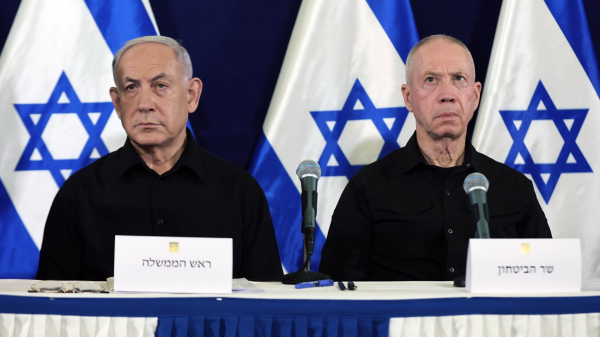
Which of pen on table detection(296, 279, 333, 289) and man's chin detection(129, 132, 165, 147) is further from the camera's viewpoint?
man's chin detection(129, 132, 165, 147)

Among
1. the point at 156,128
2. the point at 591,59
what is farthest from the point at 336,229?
the point at 591,59

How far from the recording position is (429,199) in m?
2.60

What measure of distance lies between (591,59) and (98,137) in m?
2.24

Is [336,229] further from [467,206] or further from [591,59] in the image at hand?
[591,59]

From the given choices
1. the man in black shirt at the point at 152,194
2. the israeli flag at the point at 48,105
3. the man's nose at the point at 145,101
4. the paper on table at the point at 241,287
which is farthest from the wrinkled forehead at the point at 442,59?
the paper on table at the point at 241,287

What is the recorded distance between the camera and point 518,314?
154 centimetres

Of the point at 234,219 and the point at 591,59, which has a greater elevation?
the point at 591,59

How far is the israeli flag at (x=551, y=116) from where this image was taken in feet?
10.0

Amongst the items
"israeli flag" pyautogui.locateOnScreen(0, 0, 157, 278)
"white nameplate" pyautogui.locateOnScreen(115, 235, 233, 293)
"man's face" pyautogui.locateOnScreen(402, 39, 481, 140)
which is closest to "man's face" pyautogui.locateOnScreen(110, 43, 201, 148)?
"israeli flag" pyautogui.locateOnScreen(0, 0, 157, 278)

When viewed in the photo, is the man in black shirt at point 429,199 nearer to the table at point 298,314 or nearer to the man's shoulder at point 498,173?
the man's shoulder at point 498,173

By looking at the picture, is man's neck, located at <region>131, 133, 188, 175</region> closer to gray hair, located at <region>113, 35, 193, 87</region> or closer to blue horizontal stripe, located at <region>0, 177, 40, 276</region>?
gray hair, located at <region>113, 35, 193, 87</region>

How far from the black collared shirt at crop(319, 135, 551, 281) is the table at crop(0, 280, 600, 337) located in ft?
3.04

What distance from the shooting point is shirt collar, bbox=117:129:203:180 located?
2576 millimetres

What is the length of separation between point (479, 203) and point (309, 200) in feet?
1.50
